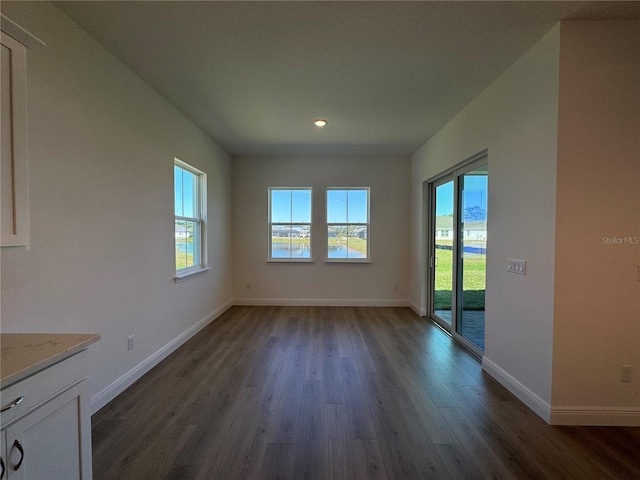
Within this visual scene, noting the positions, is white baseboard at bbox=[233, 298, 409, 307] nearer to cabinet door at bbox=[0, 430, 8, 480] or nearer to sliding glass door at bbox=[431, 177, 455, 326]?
sliding glass door at bbox=[431, 177, 455, 326]

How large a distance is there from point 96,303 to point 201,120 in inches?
98.6

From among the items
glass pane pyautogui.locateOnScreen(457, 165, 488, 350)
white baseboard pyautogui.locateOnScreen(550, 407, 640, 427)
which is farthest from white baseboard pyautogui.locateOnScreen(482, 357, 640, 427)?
glass pane pyautogui.locateOnScreen(457, 165, 488, 350)

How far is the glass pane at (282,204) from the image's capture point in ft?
17.9

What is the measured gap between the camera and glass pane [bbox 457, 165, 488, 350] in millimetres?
3105

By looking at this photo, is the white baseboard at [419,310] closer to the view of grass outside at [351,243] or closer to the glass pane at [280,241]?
the view of grass outside at [351,243]

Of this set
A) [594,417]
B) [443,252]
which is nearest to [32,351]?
[594,417]

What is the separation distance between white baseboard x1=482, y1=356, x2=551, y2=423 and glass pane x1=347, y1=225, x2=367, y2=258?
2.85 metres

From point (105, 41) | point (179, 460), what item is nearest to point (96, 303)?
point (179, 460)

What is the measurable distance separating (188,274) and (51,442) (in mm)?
2635

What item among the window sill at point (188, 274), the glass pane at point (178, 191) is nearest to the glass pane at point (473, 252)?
the window sill at point (188, 274)

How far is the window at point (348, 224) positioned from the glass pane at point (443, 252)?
1.34 m

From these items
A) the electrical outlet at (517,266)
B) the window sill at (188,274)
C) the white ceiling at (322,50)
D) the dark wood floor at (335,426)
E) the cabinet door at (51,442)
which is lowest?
the dark wood floor at (335,426)

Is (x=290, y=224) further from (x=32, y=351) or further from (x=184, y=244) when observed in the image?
(x=32, y=351)

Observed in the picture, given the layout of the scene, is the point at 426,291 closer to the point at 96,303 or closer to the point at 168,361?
the point at 168,361
